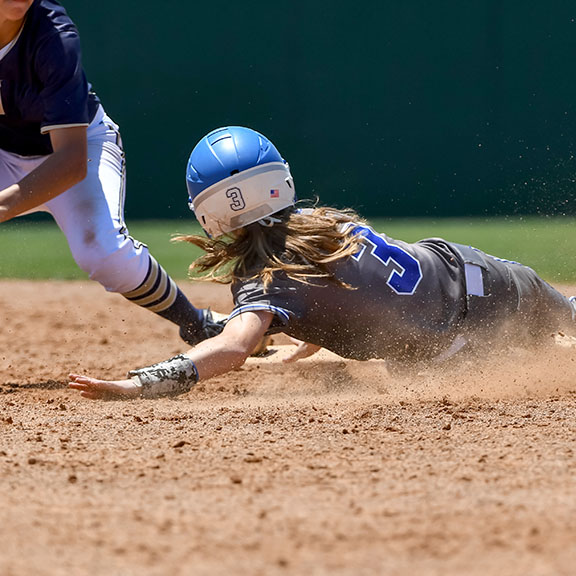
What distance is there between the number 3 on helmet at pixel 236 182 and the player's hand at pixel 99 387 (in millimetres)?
640

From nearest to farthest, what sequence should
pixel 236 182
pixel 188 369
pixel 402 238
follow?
pixel 188 369 < pixel 236 182 < pixel 402 238

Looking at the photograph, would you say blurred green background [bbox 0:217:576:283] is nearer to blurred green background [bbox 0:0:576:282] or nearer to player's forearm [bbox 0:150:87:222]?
blurred green background [bbox 0:0:576:282]

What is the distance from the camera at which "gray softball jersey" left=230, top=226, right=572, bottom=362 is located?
2607mm

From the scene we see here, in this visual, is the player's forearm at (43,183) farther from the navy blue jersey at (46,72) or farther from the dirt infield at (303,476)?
the dirt infield at (303,476)

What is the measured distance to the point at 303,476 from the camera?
5.65 feet

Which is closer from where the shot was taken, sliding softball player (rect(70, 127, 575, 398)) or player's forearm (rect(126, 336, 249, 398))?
player's forearm (rect(126, 336, 249, 398))

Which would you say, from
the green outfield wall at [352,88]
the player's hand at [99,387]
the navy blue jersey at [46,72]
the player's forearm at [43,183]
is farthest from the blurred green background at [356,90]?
the player's hand at [99,387]

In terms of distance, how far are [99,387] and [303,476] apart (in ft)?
2.62

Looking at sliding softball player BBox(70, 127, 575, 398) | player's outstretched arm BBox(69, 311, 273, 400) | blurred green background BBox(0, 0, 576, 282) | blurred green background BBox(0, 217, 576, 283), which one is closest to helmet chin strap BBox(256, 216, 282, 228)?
Answer: sliding softball player BBox(70, 127, 575, 398)

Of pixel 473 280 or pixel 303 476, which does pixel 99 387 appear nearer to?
pixel 303 476

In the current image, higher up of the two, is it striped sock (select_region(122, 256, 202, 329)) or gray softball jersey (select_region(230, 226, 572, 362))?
gray softball jersey (select_region(230, 226, 572, 362))

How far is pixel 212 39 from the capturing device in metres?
11.8

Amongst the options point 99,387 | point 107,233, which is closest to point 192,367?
point 99,387

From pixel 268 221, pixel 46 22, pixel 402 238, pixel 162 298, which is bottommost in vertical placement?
pixel 402 238
